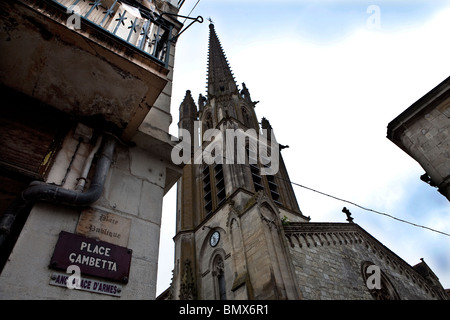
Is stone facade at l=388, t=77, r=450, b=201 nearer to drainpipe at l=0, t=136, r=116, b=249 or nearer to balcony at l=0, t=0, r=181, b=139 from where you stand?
balcony at l=0, t=0, r=181, b=139

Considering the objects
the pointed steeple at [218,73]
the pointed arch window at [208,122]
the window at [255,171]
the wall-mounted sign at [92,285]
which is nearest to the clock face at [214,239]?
the window at [255,171]

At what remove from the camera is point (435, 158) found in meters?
8.78

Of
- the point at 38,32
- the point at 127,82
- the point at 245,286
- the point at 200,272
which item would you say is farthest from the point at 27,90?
the point at 200,272

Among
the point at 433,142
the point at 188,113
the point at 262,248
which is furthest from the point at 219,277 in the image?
the point at 188,113

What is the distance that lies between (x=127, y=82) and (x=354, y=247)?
19.2 meters

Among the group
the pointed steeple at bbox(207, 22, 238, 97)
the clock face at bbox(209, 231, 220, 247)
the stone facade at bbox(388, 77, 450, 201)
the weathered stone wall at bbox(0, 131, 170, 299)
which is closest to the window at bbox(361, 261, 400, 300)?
the clock face at bbox(209, 231, 220, 247)

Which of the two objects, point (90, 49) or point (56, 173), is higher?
point (90, 49)

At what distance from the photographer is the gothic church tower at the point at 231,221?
13430 millimetres

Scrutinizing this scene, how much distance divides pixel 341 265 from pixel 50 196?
16772 mm

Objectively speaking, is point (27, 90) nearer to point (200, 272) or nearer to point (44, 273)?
point (44, 273)

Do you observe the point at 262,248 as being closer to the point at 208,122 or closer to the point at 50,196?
the point at 50,196

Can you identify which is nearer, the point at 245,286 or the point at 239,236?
the point at 245,286

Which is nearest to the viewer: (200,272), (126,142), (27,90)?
(27,90)

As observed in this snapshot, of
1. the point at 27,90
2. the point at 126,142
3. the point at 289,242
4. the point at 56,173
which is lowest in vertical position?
the point at 56,173
